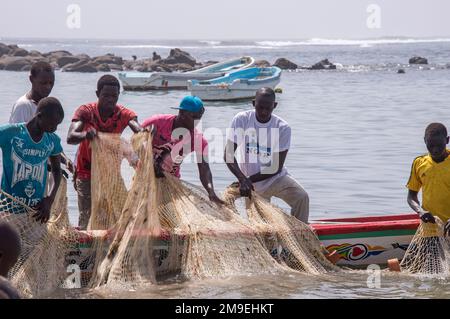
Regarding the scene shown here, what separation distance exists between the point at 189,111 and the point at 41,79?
1350 mm

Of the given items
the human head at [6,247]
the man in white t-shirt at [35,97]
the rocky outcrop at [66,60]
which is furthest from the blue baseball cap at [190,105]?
the rocky outcrop at [66,60]

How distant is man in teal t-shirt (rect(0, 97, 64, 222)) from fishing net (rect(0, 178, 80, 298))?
0.11 metres

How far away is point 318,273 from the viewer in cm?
857

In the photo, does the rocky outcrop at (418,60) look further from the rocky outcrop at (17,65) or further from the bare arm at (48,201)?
the bare arm at (48,201)

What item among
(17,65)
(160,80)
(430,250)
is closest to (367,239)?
(430,250)

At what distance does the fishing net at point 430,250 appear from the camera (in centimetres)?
848

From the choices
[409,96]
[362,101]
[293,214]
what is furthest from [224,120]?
[293,214]

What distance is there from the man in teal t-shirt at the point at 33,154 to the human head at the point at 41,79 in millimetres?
791

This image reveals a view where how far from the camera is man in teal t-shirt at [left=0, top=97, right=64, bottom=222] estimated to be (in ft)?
23.5

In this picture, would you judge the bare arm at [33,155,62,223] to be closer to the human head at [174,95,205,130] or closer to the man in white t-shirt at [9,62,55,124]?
the man in white t-shirt at [9,62,55,124]

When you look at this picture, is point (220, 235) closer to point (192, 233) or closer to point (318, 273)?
point (192, 233)

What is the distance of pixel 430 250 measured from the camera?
857cm

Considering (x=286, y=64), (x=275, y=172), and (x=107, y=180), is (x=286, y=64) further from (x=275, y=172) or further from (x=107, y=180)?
(x=107, y=180)
